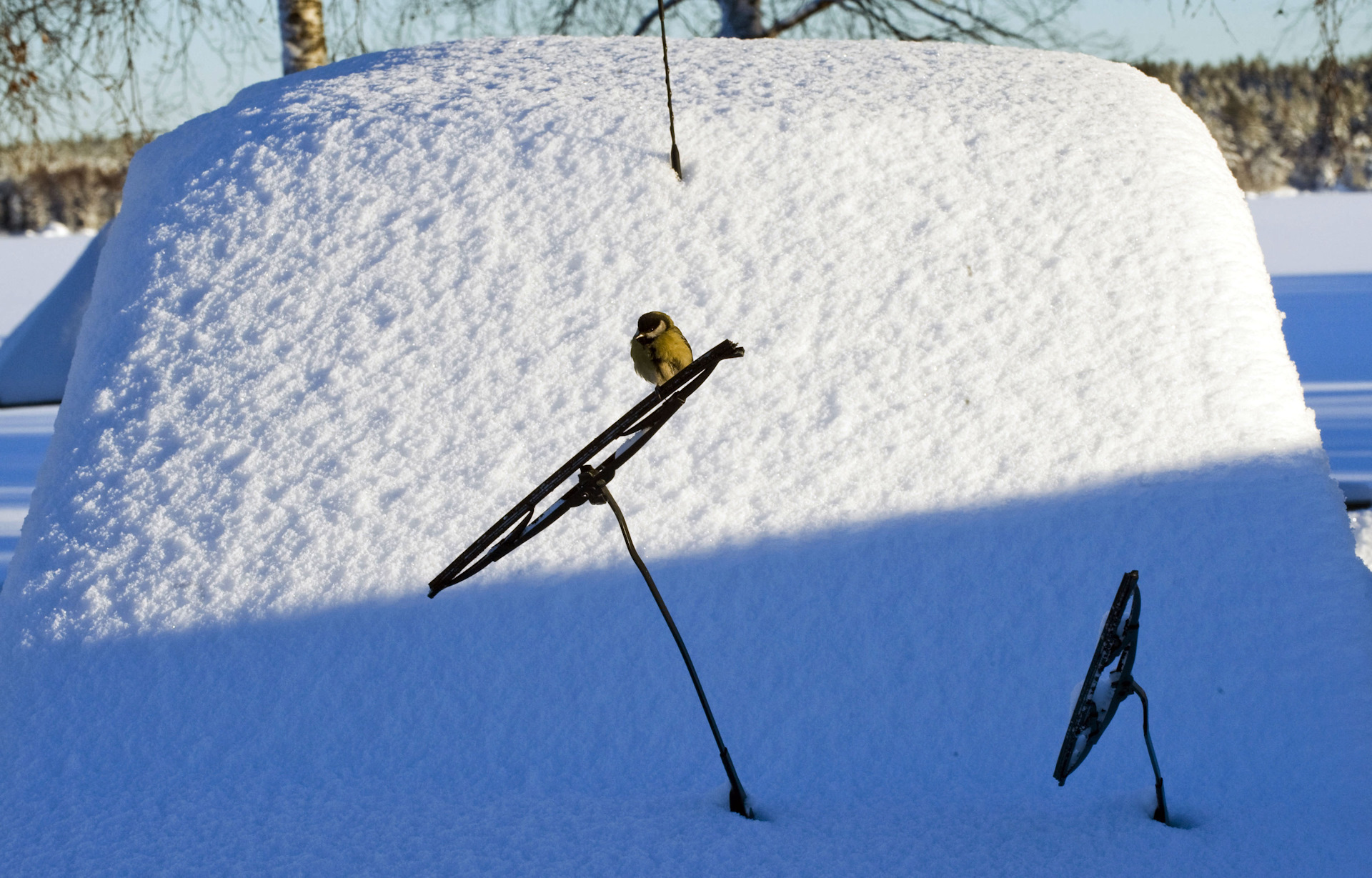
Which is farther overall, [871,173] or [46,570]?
[871,173]

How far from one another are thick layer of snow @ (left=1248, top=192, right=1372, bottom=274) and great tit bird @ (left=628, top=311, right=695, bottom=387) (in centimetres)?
909

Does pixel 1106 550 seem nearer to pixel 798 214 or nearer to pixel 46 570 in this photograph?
pixel 798 214

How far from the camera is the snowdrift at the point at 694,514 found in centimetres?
151

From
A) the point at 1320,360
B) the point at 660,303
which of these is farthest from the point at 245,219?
the point at 1320,360

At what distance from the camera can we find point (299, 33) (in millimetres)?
4672

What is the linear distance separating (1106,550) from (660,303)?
0.88 meters

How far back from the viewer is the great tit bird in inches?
54.2

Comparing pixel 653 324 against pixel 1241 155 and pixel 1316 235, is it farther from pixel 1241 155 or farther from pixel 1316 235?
pixel 1241 155

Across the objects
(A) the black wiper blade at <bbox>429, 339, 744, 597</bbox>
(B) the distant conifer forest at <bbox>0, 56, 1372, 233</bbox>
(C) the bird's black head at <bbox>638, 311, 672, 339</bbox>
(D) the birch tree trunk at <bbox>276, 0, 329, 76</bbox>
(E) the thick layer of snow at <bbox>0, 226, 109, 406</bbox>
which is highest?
(D) the birch tree trunk at <bbox>276, 0, 329, 76</bbox>

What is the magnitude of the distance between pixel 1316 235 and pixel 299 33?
768 inches

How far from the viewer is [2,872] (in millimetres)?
1386

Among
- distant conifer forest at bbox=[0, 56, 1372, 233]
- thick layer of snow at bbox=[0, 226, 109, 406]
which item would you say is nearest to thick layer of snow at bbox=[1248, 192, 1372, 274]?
distant conifer forest at bbox=[0, 56, 1372, 233]

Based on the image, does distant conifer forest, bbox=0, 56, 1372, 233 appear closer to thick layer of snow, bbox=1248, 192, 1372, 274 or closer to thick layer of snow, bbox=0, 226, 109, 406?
thick layer of snow, bbox=1248, 192, 1372, 274

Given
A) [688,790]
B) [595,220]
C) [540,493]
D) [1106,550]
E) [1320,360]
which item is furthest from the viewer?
[1320,360]
